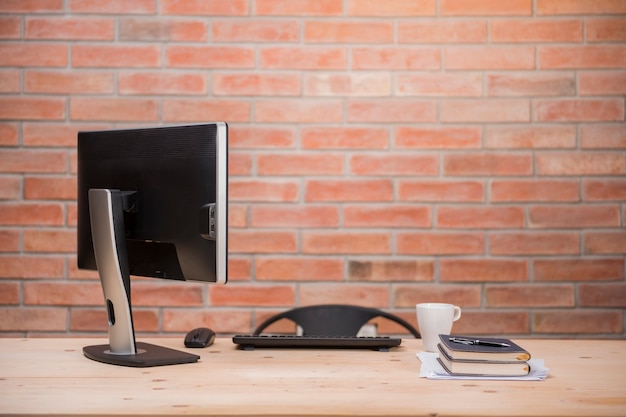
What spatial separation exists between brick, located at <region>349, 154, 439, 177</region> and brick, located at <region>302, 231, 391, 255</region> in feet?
0.70

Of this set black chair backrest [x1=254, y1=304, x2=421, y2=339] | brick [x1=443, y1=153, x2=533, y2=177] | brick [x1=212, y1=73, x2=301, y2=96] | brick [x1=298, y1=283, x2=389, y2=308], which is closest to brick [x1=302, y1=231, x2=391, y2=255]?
brick [x1=298, y1=283, x2=389, y2=308]

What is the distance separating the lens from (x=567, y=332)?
2.34m

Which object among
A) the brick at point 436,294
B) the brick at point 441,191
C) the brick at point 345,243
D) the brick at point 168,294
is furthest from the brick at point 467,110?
the brick at point 168,294

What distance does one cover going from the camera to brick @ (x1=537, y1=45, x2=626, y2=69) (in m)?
2.34

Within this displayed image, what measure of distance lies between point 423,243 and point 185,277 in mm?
1076

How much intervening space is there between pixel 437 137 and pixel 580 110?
498 mm

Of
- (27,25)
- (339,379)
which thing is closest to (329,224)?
(339,379)

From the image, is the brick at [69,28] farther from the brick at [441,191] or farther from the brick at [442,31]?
the brick at [441,191]

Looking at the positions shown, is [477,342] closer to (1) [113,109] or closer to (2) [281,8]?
(2) [281,8]

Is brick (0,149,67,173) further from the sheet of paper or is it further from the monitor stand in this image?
the sheet of paper

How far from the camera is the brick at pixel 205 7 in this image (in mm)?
2320

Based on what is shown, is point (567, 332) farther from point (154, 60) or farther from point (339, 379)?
point (154, 60)

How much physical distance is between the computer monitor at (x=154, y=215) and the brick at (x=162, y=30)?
2.72 ft

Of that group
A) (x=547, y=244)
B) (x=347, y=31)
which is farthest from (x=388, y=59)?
(x=547, y=244)
